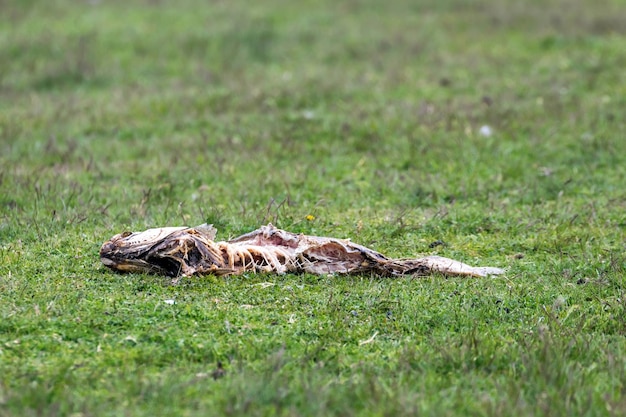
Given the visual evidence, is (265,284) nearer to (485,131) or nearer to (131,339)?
(131,339)

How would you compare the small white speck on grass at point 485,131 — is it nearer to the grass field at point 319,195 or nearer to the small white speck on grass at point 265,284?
the grass field at point 319,195

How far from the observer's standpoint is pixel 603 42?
12.9 meters

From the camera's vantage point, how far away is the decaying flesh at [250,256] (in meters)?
5.45

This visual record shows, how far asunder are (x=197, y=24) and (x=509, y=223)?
872 cm

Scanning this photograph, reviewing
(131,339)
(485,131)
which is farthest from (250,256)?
(485,131)

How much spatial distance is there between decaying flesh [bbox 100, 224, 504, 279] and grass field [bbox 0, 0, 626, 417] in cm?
12

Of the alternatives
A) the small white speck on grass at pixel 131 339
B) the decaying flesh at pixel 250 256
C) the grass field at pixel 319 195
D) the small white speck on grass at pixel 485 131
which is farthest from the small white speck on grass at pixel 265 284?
the small white speck on grass at pixel 485 131

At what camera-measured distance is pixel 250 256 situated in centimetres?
567

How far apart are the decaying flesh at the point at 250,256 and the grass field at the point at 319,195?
0.12 m

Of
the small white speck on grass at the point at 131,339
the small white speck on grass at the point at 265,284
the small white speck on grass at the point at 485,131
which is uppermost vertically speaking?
the small white speck on grass at the point at 131,339

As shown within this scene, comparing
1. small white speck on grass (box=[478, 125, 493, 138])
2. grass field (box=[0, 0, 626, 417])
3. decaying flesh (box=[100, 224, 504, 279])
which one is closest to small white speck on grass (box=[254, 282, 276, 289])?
grass field (box=[0, 0, 626, 417])

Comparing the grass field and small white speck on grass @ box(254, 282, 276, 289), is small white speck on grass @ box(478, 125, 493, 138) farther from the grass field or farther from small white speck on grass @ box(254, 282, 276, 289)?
small white speck on grass @ box(254, 282, 276, 289)

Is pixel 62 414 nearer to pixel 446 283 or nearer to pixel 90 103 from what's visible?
pixel 446 283

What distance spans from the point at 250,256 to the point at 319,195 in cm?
220
